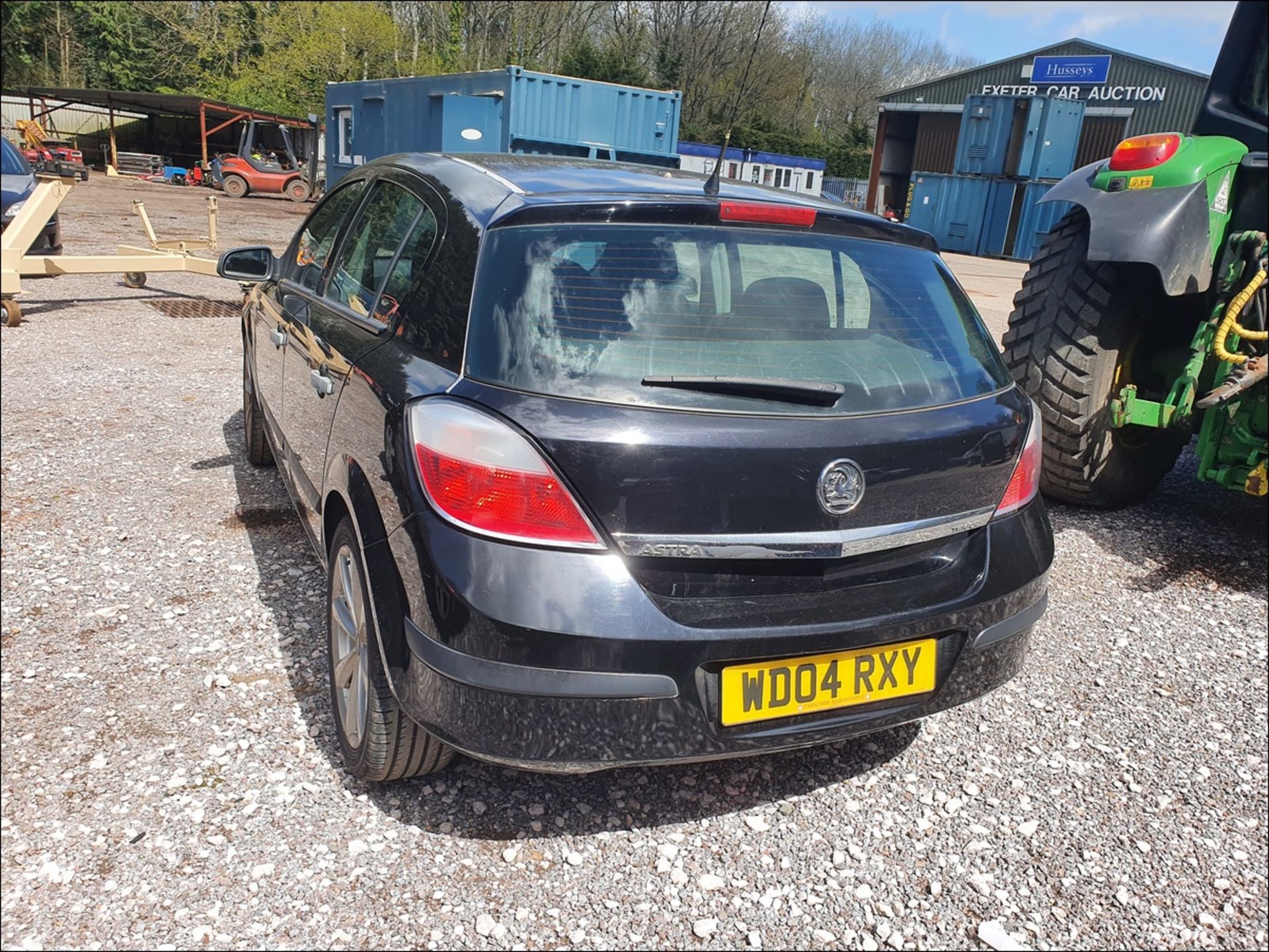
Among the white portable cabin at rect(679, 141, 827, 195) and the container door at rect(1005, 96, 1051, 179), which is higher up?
the container door at rect(1005, 96, 1051, 179)

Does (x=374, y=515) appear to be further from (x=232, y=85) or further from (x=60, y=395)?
(x=232, y=85)

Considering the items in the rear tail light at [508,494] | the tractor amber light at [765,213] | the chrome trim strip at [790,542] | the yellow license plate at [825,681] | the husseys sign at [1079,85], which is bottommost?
the yellow license plate at [825,681]

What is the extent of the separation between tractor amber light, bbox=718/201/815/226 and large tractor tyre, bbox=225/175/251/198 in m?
28.0

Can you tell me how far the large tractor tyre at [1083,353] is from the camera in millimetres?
4418

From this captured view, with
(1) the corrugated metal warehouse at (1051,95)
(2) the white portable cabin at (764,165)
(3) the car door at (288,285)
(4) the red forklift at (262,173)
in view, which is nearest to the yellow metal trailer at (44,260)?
(3) the car door at (288,285)

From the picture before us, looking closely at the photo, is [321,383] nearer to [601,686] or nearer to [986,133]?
[601,686]

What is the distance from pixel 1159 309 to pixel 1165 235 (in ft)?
2.30

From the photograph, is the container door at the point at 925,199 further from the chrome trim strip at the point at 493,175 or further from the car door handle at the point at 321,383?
the car door handle at the point at 321,383

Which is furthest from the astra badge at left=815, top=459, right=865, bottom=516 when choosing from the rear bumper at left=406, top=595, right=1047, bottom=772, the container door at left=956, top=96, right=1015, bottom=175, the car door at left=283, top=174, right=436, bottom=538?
the container door at left=956, top=96, right=1015, bottom=175

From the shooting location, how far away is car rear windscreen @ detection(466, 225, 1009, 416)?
205 centimetres

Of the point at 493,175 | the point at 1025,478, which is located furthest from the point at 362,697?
the point at 1025,478

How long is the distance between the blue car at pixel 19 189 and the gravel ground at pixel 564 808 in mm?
7031

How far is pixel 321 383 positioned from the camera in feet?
9.34

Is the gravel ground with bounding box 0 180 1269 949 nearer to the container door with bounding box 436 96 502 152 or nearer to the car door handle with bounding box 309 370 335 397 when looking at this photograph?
the car door handle with bounding box 309 370 335 397
